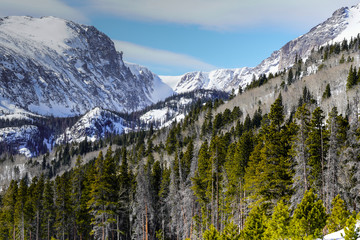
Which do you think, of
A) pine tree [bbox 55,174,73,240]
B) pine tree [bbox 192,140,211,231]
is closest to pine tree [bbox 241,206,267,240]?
pine tree [bbox 192,140,211,231]

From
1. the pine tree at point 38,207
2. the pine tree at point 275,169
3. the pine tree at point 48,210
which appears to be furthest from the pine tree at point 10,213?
the pine tree at point 275,169

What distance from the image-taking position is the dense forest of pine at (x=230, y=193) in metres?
19.4

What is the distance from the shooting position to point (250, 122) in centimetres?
10450

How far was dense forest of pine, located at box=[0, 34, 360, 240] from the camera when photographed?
19.4m

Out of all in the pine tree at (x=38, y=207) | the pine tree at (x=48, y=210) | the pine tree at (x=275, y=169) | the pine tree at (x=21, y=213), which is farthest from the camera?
the pine tree at (x=38, y=207)

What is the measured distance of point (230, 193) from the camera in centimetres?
4150

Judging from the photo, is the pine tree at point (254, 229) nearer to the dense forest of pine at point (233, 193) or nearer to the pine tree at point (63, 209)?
the dense forest of pine at point (233, 193)

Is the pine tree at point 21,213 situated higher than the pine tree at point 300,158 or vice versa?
the pine tree at point 300,158

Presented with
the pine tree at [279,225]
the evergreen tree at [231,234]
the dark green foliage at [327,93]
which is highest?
the dark green foliage at [327,93]

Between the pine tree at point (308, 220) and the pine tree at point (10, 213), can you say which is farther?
the pine tree at point (10, 213)

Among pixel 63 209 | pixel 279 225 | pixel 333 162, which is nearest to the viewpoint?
pixel 279 225

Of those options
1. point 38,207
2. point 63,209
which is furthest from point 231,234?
point 38,207

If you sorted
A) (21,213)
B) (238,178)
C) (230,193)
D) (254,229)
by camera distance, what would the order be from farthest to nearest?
1. (21,213)
2. (230,193)
3. (238,178)
4. (254,229)

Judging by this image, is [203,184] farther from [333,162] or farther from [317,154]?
[333,162]
